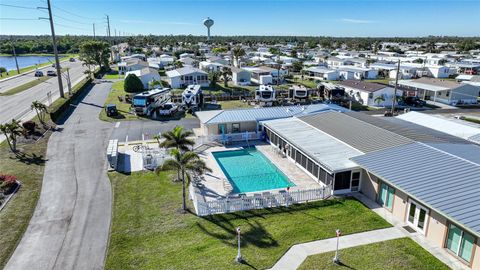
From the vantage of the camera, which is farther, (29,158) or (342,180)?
(29,158)

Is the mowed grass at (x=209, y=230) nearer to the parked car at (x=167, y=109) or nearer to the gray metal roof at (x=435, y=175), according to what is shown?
the gray metal roof at (x=435, y=175)

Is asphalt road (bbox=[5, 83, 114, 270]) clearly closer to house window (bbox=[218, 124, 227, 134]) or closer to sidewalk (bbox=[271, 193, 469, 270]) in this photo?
sidewalk (bbox=[271, 193, 469, 270])

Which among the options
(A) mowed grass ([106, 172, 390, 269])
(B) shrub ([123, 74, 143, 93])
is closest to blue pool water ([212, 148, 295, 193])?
(A) mowed grass ([106, 172, 390, 269])

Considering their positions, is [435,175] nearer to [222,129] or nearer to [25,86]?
[222,129]

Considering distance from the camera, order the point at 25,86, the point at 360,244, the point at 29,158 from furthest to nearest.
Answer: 1. the point at 25,86
2. the point at 29,158
3. the point at 360,244

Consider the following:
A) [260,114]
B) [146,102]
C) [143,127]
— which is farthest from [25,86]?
[260,114]

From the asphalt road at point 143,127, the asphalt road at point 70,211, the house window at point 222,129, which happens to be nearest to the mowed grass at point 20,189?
the asphalt road at point 70,211
